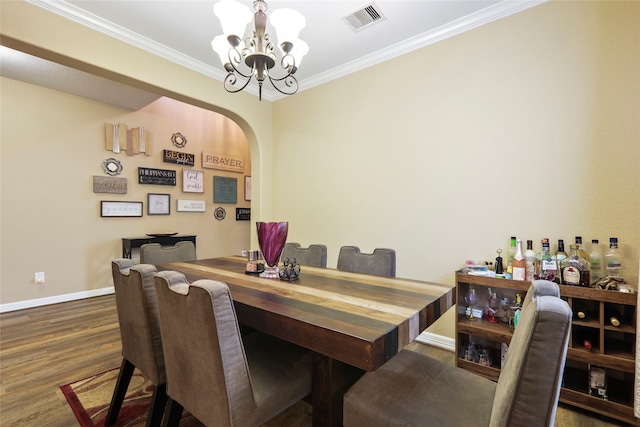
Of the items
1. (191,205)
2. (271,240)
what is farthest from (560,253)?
(191,205)

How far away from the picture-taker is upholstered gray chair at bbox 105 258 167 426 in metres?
1.29

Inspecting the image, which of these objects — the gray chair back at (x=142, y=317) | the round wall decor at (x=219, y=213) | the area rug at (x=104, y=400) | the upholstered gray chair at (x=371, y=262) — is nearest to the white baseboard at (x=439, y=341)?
the upholstered gray chair at (x=371, y=262)

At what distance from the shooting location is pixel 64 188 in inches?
147

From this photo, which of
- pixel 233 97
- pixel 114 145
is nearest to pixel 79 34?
pixel 233 97

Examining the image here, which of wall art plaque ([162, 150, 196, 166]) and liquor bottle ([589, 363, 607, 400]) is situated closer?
liquor bottle ([589, 363, 607, 400])

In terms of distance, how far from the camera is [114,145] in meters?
4.06

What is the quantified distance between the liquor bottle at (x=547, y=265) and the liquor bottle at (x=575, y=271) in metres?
0.04

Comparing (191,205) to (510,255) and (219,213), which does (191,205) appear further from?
(510,255)

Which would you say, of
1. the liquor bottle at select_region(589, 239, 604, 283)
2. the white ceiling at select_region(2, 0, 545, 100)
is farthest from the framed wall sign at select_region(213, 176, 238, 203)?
the liquor bottle at select_region(589, 239, 604, 283)

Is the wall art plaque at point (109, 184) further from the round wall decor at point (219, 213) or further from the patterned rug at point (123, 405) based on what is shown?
the patterned rug at point (123, 405)

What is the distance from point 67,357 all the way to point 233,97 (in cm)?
285

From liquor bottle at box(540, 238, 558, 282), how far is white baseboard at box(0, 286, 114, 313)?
495cm

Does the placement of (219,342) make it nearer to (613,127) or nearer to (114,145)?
(613,127)

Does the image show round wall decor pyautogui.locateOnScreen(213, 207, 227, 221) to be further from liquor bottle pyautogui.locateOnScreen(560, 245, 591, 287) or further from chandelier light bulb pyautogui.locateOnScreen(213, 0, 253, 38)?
liquor bottle pyautogui.locateOnScreen(560, 245, 591, 287)
